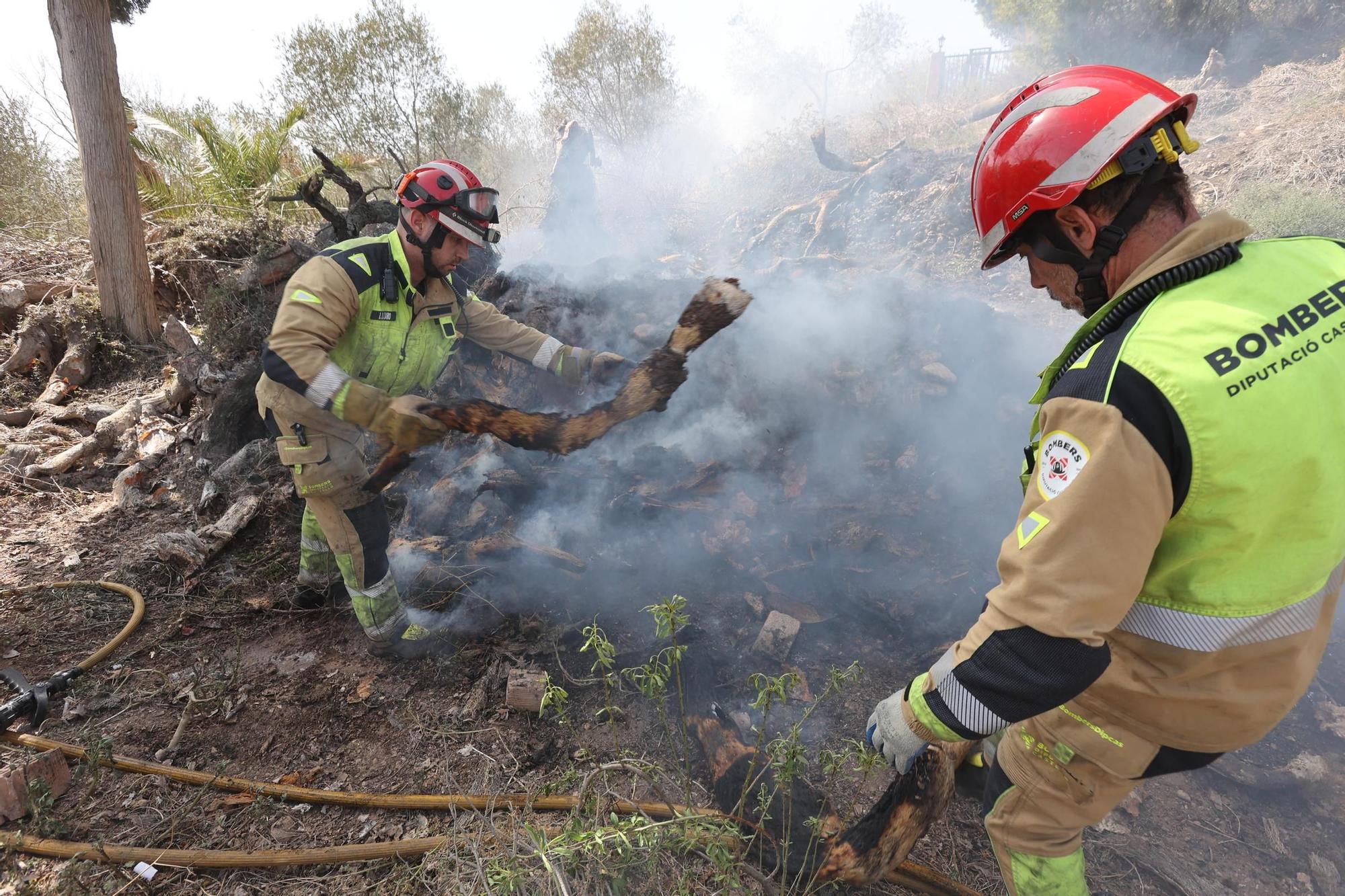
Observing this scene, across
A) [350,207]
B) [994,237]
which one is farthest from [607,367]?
[350,207]

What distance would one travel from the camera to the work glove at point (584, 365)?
4.30 metres

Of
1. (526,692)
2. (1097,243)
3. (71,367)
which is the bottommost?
(526,692)

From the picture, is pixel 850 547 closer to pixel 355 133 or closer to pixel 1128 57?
pixel 355 133

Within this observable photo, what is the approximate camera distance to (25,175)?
35.8 ft

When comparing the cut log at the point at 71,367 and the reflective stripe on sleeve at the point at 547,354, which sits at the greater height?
the reflective stripe on sleeve at the point at 547,354

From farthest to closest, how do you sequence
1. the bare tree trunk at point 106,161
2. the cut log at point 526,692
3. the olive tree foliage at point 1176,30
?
the olive tree foliage at point 1176,30
the bare tree trunk at point 106,161
the cut log at point 526,692

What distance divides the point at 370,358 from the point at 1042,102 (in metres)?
3.52

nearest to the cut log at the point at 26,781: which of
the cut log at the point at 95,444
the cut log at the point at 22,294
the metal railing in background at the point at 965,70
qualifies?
the cut log at the point at 95,444

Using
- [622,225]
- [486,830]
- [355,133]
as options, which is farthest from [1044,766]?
[355,133]

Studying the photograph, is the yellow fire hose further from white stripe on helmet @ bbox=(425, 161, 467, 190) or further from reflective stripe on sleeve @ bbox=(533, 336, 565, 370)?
white stripe on helmet @ bbox=(425, 161, 467, 190)

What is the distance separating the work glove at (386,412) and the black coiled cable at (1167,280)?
118 inches

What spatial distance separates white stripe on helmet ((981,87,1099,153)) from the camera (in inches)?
65.0

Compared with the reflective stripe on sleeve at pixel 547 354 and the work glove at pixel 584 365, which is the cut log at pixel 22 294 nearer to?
the reflective stripe on sleeve at pixel 547 354

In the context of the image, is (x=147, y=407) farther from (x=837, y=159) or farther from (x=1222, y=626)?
(x=837, y=159)
